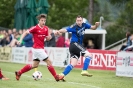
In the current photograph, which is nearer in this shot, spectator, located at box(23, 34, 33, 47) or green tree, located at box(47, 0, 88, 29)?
spectator, located at box(23, 34, 33, 47)

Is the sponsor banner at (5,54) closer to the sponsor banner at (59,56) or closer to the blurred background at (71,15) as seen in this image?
the sponsor banner at (59,56)

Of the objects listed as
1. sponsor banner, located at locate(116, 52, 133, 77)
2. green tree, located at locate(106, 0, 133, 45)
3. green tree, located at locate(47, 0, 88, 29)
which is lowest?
sponsor banner, located at locate(116, 52, 133, 77)

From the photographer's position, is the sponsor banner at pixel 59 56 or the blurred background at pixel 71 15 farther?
the blurred background at pixel 71 15

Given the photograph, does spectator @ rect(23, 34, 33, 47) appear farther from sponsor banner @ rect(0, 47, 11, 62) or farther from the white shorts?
the white shorts

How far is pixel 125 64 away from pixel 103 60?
14.5 ft

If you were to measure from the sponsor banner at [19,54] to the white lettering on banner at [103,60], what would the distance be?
6.02m

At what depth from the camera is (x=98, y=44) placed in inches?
1384

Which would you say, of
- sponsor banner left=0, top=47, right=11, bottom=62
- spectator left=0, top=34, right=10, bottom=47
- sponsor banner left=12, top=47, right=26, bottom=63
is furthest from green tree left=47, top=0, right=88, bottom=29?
sponsor banner left=12, top=47, right=26, bottom=63

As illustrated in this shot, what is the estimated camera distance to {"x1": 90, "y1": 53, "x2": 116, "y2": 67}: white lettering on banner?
24.8m

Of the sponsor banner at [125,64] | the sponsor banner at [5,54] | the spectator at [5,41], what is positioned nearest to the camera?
the sponsor banner at [125,64]

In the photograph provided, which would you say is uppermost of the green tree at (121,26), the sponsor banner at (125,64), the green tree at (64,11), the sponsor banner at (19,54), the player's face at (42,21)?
the green tree at (64,11)

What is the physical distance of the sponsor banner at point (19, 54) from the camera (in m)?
30.1

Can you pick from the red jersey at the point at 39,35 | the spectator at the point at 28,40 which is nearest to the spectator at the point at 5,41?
the spectator at the point at 28,40

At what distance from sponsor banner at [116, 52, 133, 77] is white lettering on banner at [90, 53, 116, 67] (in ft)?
12.7
